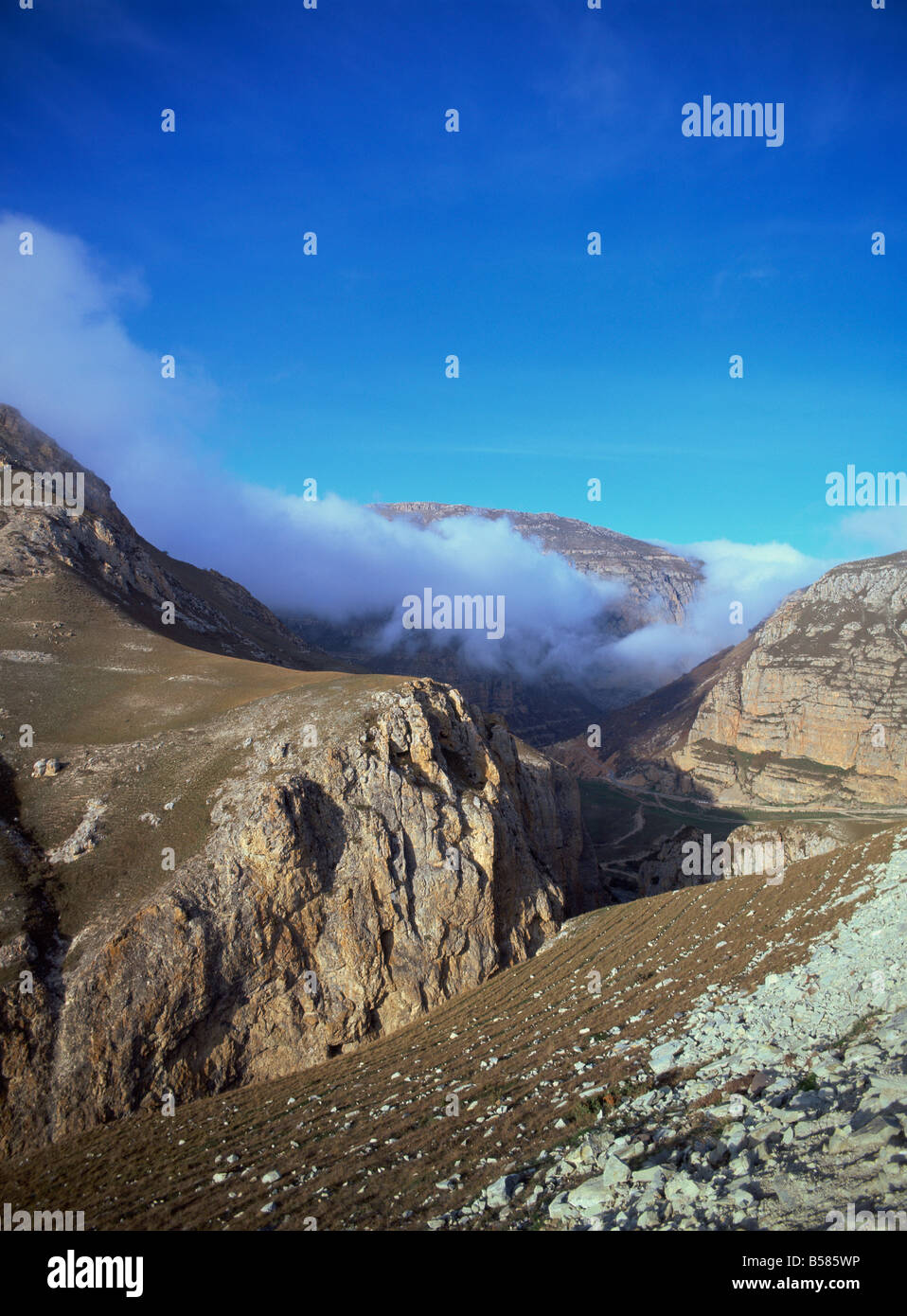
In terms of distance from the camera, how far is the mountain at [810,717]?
10612 centimetres

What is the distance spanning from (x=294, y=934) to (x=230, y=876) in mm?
3348

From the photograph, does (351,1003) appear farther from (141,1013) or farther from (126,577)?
(126,577)

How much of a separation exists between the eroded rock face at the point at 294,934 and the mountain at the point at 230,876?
0.24ft

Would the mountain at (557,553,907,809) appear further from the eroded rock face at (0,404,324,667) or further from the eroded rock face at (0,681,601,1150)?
the eroded rock face at (0,681,601,1150)

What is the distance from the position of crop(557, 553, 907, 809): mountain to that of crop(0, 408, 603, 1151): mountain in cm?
8546

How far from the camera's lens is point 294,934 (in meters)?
26.9

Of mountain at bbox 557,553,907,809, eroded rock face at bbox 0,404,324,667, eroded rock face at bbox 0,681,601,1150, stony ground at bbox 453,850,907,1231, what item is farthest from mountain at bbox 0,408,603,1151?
mountain at bbox 557,553,907,809

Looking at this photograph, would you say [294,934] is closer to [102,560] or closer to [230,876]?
[230,876]

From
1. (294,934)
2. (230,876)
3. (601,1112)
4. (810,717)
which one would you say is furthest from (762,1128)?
(810,717)

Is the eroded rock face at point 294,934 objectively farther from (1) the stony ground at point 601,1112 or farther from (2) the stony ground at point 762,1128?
(2) the stony ground at point 762,1128

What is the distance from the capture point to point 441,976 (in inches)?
1136

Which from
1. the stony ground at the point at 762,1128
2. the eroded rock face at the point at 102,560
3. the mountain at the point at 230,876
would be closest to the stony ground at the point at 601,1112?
the stony ground at the point at 762,1128
